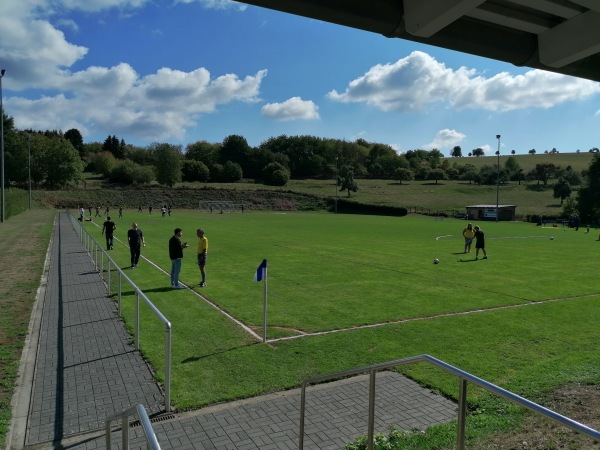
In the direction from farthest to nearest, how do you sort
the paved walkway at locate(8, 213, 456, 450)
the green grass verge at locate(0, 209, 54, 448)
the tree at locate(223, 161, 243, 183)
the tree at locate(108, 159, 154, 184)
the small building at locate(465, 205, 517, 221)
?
1. the tree at locate(223, 161, 243, 183)
2. the tree at locate(108, 159, 154, 184)
3. the small building at locate(465, 205, 517, 221)
4. the green grass verge at locate(0, 209, 54, 448)
5. the paved walkway at locate(8, 213, 456, 450)

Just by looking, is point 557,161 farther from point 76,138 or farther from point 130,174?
point 76,138

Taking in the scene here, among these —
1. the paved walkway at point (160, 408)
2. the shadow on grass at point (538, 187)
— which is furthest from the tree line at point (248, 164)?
the paved walkway at point (160, 408)

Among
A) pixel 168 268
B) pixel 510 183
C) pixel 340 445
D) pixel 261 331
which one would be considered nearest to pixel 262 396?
pixel 340 445

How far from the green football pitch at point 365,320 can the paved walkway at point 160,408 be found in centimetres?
43

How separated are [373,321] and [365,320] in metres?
0.20

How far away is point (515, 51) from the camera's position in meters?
4.64

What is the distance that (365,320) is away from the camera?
456 inches

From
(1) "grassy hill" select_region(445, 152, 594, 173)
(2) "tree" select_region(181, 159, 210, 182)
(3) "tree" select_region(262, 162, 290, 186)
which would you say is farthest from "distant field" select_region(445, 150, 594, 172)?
(2) "tree" select_region(181, 159, 210, 182)

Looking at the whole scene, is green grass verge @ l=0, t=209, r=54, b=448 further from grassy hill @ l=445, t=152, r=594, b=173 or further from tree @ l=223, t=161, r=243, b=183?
grassy hill @ l=445, t=152, r=594, b=173

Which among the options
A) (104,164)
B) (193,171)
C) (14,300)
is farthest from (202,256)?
(104,164)

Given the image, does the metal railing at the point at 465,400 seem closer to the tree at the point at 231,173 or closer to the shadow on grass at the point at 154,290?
the shadow on grass at the point at 154,290

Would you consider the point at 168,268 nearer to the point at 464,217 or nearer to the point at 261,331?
the point at 261,331

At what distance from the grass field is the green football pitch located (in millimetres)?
35

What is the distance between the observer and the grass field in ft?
26.1
